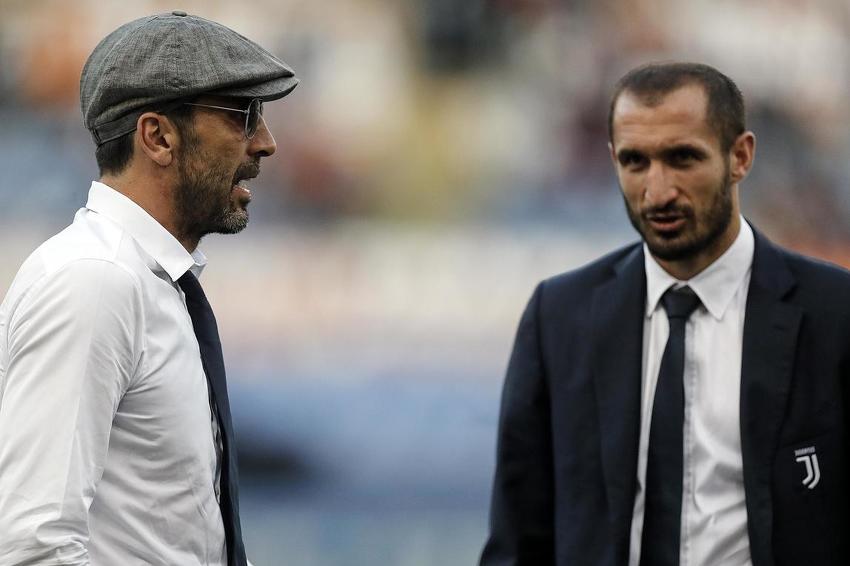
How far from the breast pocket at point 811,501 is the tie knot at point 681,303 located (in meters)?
0.33

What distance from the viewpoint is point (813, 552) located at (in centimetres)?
247

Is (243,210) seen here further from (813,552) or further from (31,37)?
(31,37)

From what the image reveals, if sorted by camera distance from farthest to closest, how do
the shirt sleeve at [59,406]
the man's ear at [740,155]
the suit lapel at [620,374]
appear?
the man's ear at [740,155] → the suit lapel at [620,374] → the shirt sleeve at [59,406]

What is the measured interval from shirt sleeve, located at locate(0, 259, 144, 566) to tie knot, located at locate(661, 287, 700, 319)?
1.19 m

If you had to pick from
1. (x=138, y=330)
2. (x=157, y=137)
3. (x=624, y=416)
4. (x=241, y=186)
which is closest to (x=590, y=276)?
(x=624, y=416)

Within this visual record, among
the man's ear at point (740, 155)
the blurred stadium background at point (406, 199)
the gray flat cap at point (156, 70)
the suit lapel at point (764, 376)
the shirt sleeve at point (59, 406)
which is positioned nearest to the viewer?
the shirt sleeve at point (59, 406)

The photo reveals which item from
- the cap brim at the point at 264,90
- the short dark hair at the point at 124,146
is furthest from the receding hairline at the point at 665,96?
the short dark hair at the point at 124,146

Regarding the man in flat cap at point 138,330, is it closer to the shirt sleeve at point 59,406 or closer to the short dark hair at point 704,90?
the shirt sleeve at point 59,406

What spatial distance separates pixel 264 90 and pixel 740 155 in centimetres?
105

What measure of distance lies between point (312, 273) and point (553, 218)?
3.92ft

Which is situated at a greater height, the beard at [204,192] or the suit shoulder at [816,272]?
the beard at [204,192]

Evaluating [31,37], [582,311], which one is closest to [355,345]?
[31,37]

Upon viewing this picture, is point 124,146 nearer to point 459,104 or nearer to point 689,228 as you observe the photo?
point 689,228

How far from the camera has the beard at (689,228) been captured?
102 inches
